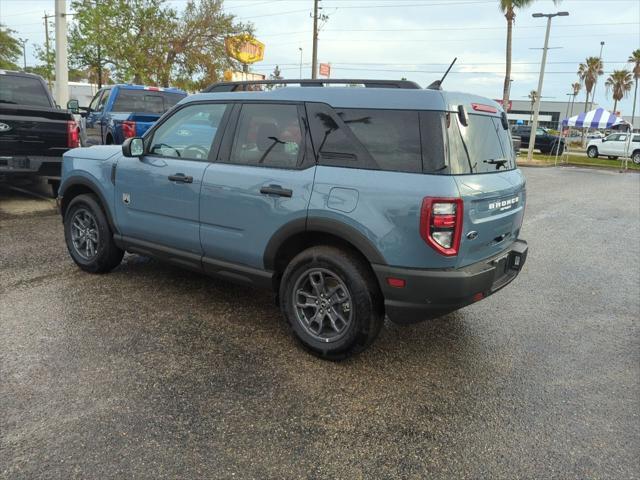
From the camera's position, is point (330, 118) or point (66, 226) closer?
point (330, 118)

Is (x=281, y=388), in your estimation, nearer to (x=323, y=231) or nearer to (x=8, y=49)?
(x=323, y=231)

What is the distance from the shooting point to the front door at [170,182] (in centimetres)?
411

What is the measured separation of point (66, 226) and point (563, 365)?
4.76 metres

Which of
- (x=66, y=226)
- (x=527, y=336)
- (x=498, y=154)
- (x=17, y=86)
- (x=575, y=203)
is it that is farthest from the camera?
(x=575, y=203)

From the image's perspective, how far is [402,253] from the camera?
309 cm

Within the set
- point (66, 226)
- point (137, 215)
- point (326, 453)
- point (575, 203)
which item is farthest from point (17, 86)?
point (575, 203)

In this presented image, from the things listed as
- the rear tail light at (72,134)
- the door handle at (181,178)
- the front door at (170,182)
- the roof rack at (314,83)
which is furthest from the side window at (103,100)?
the door handle at (181,178)

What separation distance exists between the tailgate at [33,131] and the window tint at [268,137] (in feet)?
16.8

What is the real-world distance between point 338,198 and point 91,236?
118 inches

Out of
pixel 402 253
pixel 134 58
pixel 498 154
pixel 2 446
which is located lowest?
pixel 2 446

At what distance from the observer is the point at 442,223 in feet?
9.82

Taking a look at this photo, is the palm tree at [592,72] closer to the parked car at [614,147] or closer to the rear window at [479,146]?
the parked car at [614,147]

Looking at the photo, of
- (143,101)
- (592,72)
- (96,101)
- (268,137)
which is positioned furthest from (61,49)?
→ (592,72)

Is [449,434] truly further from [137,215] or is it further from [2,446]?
[137,215]
